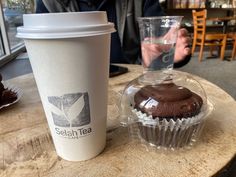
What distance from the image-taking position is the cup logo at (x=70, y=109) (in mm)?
344

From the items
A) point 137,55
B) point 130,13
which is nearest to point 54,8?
point 130,13

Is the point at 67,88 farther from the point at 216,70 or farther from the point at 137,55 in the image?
the point at 216,70

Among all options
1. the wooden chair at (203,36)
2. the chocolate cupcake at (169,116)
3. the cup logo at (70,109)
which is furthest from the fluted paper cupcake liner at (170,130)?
the wooden chair at (203,36)

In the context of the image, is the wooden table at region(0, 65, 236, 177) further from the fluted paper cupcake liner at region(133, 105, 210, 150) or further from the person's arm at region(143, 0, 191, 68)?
the person's arm at region(143, 0, 191, 68)

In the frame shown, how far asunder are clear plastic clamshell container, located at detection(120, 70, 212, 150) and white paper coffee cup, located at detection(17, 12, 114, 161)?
70 millimetres

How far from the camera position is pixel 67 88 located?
0.34 meters

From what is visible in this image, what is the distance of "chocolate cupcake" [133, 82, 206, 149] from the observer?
39cm

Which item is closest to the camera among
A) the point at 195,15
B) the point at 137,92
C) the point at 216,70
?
the point at 137,92

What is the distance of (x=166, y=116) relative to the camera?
1.29 feet

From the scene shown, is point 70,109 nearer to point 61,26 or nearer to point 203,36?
point 61,26

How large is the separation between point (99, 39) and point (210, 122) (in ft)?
0.98

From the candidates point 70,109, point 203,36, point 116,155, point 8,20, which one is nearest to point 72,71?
point 70,109

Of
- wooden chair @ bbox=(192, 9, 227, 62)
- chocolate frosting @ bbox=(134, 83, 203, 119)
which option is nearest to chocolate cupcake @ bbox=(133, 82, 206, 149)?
chocolate frosting @ bbox=(134, 83, 203, 119)

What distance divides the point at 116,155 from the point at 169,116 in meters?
0.11
